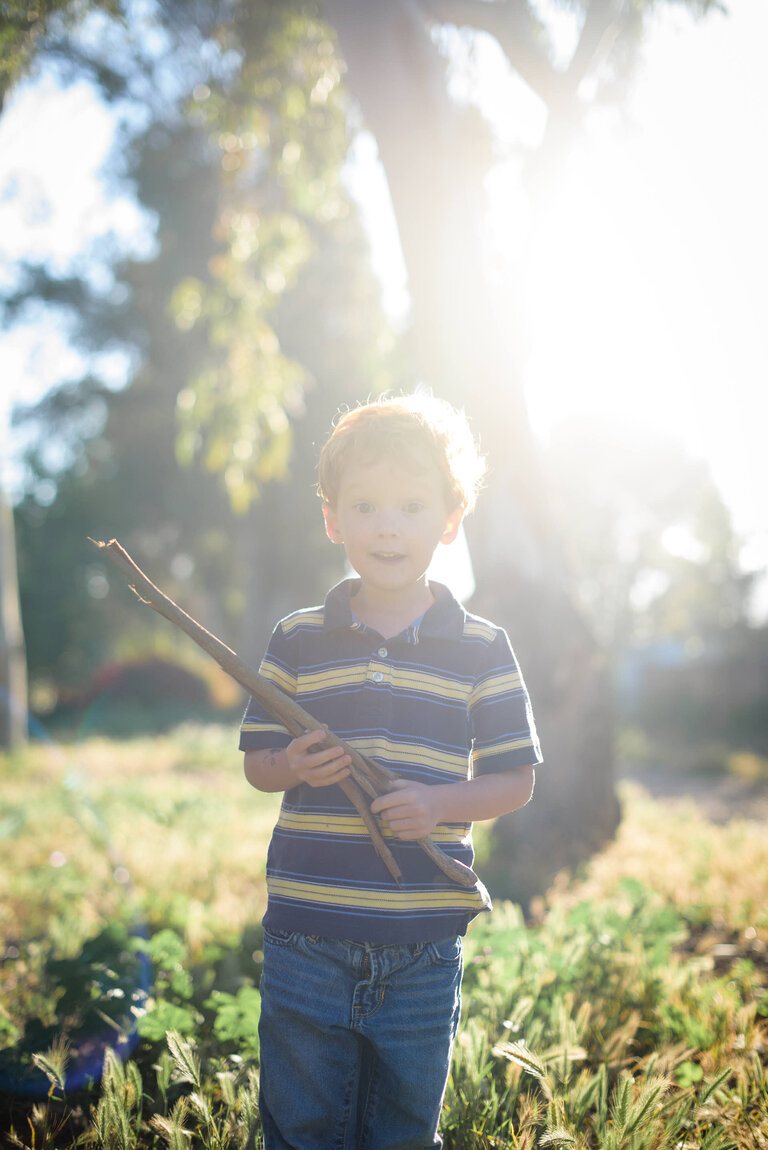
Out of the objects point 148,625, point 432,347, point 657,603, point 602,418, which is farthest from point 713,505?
point 432,347

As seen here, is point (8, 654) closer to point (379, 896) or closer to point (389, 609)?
point (389, 609)

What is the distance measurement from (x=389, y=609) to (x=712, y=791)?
10.8 metres

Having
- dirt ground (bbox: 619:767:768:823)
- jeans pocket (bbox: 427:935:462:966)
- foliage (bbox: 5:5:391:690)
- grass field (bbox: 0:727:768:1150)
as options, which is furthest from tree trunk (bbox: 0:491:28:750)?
jeans pocket (bbox: 427:935:462:966)

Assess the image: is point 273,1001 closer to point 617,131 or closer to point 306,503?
point 617,131

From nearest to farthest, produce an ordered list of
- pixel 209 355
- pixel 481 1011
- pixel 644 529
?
pixel 481 1011 → pixel 209 355 → pixel 644 529

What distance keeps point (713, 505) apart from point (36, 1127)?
29.1 meters

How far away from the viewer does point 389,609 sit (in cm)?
193

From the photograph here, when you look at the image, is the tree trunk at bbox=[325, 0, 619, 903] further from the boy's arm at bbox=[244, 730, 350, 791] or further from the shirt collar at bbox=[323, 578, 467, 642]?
the boy's arm at bbox=[244, 730, 350, 791]

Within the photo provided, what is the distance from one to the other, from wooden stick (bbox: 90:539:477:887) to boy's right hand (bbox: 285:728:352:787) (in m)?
0.03

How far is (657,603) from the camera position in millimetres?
36219

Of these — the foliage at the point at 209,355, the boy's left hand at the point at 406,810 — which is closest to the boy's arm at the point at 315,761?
the boy's left hand at the point at 406,810

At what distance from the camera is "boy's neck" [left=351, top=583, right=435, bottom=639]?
191 centimetres

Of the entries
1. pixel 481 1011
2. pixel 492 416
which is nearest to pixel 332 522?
pixel 481 1011

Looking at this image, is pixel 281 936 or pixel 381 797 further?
pixel 281 936
